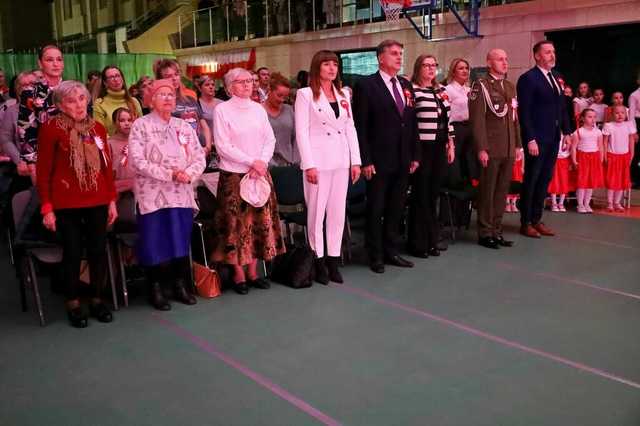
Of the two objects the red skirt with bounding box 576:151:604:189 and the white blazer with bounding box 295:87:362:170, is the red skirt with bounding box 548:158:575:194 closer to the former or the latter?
the red skirt with bounding box 576:151:604:189

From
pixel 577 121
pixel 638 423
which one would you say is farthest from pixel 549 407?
pixel 577 121

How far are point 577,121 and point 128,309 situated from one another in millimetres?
6651

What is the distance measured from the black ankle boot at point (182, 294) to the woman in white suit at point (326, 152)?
3.12ft

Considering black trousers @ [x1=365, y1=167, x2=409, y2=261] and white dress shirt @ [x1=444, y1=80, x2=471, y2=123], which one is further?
white dress shirt @ [x1=444, y1=80, x2=471, y2=123]

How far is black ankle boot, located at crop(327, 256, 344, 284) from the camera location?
183 inches

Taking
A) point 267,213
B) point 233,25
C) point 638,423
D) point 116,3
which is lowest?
point 638,423

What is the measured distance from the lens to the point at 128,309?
13.4 ft

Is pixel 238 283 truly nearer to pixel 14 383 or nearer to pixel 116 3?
pixel 14 383

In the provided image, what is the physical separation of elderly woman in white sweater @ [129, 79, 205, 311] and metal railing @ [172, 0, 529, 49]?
26.4ft

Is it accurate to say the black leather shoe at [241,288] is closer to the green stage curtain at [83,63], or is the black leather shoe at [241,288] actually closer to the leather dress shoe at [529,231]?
the leather dress shoe at [529,231]

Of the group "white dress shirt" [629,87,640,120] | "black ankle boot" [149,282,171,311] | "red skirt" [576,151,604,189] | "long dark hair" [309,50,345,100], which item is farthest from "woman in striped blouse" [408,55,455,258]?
"white dress shirt" [629,87,640,120]

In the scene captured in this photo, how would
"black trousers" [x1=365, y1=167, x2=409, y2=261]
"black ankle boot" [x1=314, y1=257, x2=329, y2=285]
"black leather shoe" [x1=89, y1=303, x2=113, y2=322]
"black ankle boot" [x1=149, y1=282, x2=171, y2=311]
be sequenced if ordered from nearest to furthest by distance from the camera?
"black leather shoe" [x1=89, y1=303, x2=113, y2=322] → "black ankle boot" [x1=149, y1=282, x2=171, y2=311] → "black ankle boot" [x1=314, y1=257, x2=329, y2=285] → "black trousers" [x1=365, y1=167, x2=409, y2=261]

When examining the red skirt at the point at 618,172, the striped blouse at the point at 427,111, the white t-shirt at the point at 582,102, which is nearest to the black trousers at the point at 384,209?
the striped blouse at the point at 427,111

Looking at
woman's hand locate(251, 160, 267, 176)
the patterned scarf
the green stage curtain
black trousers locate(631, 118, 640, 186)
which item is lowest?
black trousers locate(631, 118, 640, 186)
